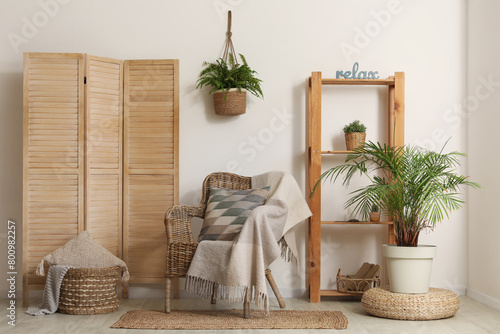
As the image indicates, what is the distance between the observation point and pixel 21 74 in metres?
4.33

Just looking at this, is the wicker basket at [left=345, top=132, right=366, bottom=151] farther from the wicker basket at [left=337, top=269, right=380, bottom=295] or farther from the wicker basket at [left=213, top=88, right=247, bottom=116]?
the wicker basket at [left=337, top=269, right=380, bottom=295]

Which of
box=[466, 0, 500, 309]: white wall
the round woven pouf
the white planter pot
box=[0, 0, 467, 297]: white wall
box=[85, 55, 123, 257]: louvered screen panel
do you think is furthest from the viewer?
box=[0, 0, 467, 297]: white wall

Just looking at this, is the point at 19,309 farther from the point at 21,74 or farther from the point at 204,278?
the point at 21,74

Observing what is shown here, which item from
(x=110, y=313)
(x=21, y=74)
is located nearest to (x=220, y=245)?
(x=110, y=313)

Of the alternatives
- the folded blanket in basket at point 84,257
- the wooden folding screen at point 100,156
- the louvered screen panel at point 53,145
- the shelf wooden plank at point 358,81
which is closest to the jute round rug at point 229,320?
the folded blanket in basket at point 84,257

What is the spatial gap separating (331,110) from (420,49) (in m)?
0.83

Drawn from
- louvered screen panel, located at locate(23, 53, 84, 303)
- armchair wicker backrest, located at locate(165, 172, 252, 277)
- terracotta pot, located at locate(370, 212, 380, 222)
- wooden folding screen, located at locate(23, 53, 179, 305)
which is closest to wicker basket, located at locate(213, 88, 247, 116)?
wooden folding screen, located at locate(23, 53, 179, 305)

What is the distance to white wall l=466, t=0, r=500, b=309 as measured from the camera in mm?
3896

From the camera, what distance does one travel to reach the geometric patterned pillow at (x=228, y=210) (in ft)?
12.1

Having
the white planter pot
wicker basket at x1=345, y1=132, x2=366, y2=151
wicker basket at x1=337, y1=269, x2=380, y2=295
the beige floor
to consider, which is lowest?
the beige floor

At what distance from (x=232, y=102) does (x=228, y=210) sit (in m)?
0.85

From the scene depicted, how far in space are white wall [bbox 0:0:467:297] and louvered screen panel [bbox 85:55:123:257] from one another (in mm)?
345

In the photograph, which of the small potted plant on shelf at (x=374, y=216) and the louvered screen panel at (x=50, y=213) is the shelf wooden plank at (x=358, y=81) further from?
the louvered screen panel at (x=50, y=213)

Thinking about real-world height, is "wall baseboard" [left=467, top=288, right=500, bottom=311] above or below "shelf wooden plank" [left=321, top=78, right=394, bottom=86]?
below
